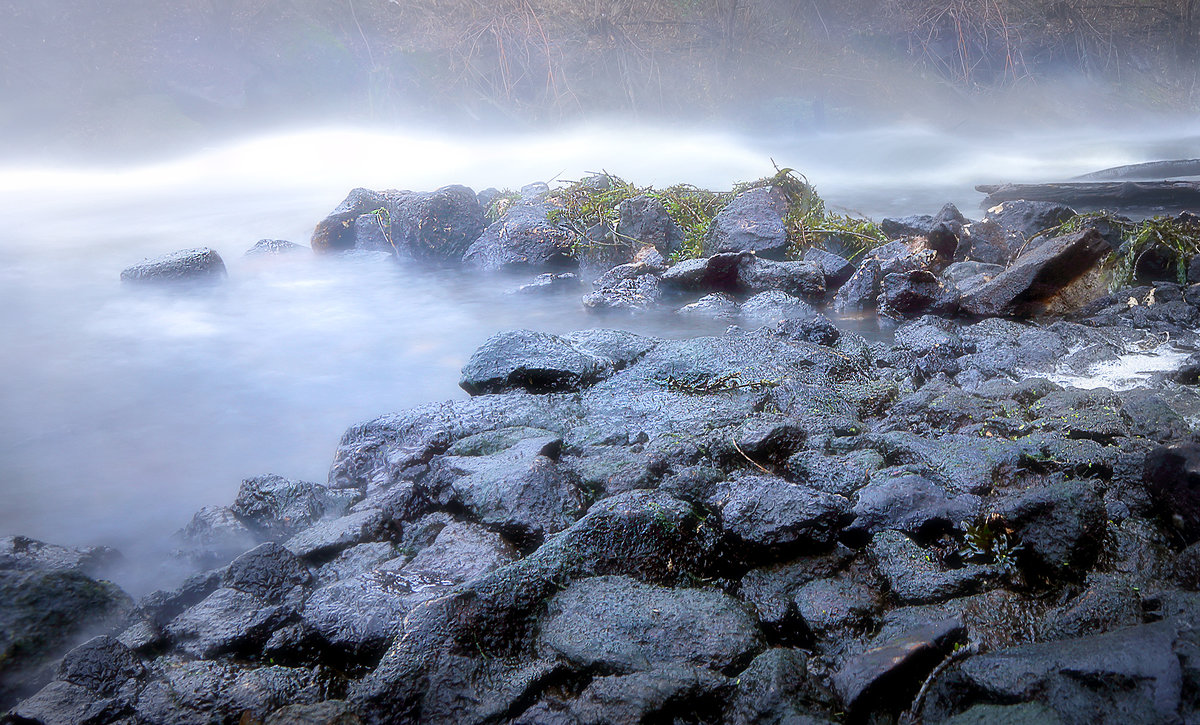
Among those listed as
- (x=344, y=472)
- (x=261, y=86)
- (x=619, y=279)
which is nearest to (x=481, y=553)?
(x=344, y=472)

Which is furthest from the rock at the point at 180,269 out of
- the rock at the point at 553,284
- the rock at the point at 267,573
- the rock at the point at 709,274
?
the rock at the point at 267,573

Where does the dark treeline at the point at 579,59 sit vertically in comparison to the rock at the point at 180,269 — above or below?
above

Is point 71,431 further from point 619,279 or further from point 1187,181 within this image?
point 1187,181

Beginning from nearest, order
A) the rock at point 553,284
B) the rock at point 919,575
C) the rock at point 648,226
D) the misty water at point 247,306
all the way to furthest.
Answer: the rock at point 919,575
the misty water at point 247,306
the rock at point 553,284
the rock at point 648,226

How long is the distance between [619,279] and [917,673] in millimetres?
4627

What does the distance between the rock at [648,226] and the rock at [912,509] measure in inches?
182

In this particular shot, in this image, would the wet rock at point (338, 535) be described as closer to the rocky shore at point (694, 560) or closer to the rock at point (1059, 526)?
the rocky shore at point (694, 560)

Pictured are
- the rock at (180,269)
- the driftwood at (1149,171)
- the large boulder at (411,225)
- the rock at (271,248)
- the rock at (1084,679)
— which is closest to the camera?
the rock at (1084,679)

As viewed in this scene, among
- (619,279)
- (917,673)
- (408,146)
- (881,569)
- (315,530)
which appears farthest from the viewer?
(408,146)

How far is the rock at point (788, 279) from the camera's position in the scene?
5480 mm

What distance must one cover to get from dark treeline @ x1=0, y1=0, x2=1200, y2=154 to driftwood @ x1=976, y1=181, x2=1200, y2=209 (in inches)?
307

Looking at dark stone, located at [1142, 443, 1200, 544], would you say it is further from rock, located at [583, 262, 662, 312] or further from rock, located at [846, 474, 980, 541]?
rock, located at [583, 262, 662, 312]

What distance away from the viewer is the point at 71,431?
4.22 meters

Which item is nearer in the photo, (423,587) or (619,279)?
(423,587)
